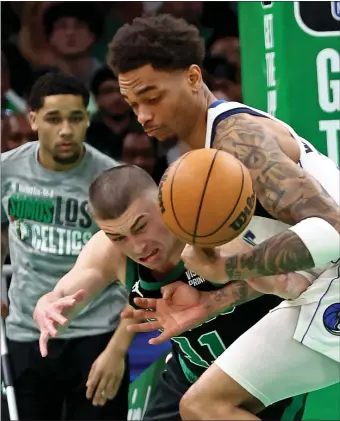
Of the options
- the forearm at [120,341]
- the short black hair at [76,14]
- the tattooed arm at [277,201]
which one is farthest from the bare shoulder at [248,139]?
the short black hair at [76,14]

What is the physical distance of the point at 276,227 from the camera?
6.60 feet

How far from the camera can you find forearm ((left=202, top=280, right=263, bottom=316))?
1980 mm

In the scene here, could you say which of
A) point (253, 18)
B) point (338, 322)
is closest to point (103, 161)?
point (253, 18)

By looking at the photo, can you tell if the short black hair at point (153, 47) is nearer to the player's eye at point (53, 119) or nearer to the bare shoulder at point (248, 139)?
the bare shoulder at point (248, 139)

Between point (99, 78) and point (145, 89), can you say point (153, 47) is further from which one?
point (99, 78)

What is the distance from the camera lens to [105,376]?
2.51 meters

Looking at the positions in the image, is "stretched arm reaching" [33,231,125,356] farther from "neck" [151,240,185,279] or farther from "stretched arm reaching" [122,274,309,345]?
"stretched arm reaching" [122,274,309,345]

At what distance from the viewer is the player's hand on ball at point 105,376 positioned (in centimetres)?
251

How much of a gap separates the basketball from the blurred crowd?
4.38 ft

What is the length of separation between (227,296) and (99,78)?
1.61 m

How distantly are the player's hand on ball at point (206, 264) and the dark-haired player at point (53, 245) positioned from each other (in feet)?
3.28

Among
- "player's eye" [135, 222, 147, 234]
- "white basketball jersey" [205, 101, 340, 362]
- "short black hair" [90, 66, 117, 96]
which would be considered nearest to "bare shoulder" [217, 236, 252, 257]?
"white basketball jersey" [205, 101, 340, 362]

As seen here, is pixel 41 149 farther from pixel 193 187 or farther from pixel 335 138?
pixel 193 187

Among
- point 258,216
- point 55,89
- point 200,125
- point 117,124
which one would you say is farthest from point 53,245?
point 258,216
